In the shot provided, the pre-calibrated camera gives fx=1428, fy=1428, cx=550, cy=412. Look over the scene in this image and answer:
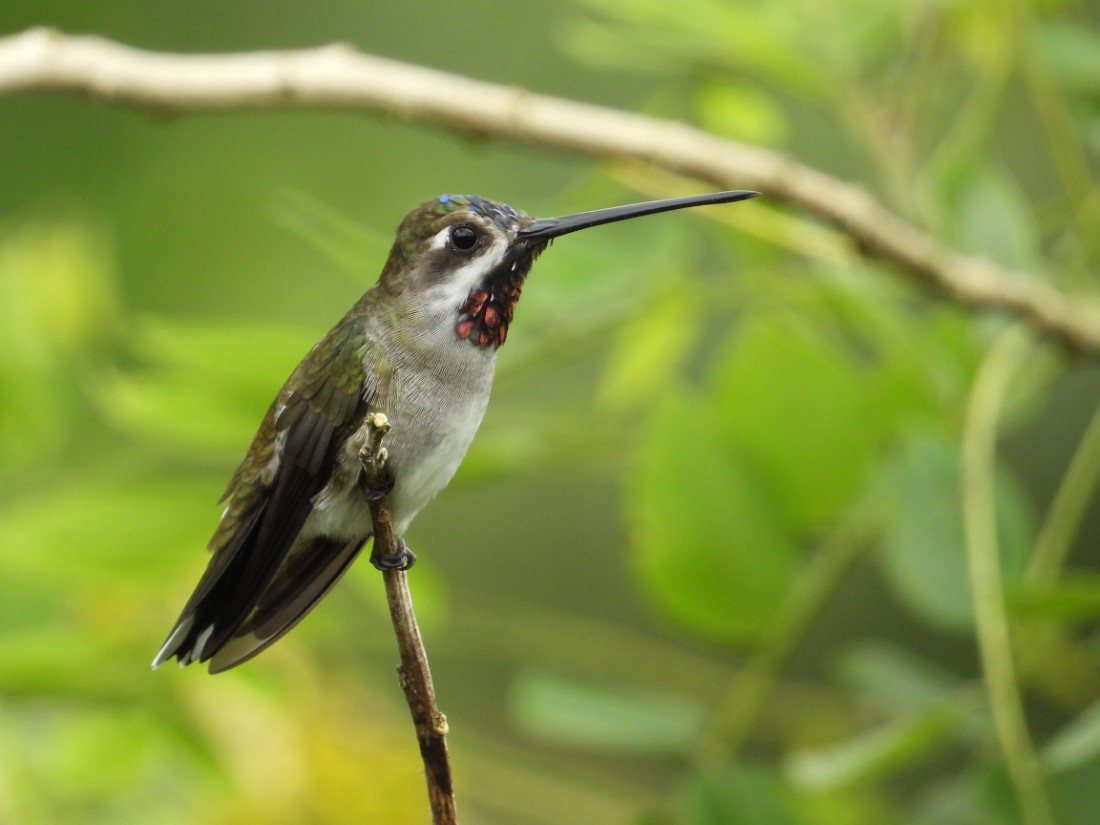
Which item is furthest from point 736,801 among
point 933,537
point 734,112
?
point 734,112

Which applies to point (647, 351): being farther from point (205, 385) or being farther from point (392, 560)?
point (392, 560)

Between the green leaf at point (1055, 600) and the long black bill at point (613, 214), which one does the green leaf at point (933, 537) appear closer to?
the green leaf at point (1055, 600)

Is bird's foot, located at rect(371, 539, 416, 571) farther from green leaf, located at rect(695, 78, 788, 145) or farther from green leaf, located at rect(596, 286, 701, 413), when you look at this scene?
green leaf, located at rect(695, 78, 788, 145)

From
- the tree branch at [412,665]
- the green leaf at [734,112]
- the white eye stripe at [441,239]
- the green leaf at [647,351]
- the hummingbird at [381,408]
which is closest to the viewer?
the tree branch at [412,665]

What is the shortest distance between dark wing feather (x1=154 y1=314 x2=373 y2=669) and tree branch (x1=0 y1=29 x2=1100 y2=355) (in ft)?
1.96

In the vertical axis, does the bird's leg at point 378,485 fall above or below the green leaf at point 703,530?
below

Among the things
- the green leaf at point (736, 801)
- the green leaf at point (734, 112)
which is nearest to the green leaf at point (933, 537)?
the green leaf at point (736, 801)

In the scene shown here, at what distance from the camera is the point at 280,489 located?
4.25 ft

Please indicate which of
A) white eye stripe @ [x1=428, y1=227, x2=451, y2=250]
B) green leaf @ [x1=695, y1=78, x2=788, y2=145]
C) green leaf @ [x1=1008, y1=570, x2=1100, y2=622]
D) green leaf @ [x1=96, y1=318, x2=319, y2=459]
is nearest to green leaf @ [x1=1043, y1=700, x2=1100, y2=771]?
green leaf @ [x1=1008, y1=570, x2=1100, y2=622]

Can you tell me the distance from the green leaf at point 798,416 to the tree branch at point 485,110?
7.0 inches

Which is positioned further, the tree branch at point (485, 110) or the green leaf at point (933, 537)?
the tree branch at point (485, 110)

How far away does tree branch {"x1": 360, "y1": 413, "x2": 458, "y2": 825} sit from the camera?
1012mm

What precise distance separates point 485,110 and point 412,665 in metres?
0.95

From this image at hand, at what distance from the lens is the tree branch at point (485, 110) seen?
1736 millimetres
